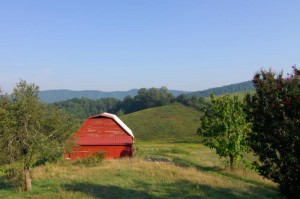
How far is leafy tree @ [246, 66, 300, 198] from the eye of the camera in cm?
1509

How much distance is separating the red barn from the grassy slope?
59.1m

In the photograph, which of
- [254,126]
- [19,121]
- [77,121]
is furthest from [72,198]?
[254,126]

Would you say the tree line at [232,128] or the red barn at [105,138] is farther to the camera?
the red barn at [105,138]

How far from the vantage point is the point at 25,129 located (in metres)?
20.7

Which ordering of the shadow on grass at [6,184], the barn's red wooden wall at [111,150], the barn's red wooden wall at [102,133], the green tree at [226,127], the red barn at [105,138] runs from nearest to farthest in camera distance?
the shadow on grass at [6,184] < the green tree at [226,127] < the barn's red wooden wall at [111,150] < the red barn at [105,138] < the barn's red wooden wall at [102,133]

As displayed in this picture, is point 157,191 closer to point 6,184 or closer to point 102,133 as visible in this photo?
point 6,184

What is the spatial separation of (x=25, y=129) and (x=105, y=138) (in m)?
26.5

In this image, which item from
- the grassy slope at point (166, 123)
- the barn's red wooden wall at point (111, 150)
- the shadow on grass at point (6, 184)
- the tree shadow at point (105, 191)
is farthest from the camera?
the grassy slope at point (166, 123)

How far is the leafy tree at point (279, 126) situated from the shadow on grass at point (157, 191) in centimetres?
458

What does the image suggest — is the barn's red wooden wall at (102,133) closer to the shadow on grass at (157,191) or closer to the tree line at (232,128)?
the tree line at (232,128)

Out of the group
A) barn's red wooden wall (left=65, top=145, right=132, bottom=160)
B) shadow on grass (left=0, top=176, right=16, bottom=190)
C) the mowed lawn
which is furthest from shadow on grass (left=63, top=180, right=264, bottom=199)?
barn's red wooden wall (left=65, top=145, right=132, bottom=160)

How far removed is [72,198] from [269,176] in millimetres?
10718

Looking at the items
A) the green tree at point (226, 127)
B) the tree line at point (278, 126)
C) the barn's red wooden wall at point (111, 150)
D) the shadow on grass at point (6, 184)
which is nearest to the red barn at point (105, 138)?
the barn's red wooden wall at point (111, 150)

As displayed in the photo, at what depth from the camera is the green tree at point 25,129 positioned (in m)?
20.3
